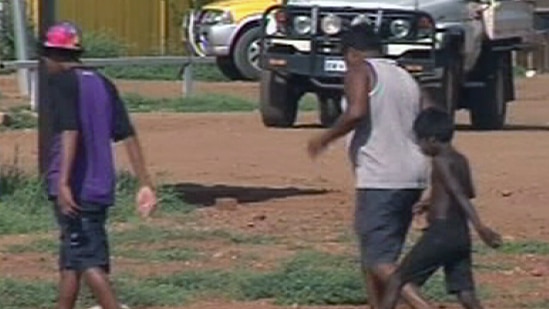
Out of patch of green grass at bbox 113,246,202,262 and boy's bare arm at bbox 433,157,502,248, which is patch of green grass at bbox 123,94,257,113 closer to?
patch of green grass at bbox 113,246,202,262

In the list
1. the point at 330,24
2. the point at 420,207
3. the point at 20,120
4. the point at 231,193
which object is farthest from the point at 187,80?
the point at 420,207

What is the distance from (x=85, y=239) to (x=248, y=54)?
72.3 feet

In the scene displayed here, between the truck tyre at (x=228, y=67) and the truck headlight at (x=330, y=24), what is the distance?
9613mm

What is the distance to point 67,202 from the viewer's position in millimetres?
9258

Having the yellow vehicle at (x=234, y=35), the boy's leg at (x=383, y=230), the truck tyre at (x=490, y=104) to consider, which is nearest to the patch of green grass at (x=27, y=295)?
the boy's leg at (x=383, y=230)

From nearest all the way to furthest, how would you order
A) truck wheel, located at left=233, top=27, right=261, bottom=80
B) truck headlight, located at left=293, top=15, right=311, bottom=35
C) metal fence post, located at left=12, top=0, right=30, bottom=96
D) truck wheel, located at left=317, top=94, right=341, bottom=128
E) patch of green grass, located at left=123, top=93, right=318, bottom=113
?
1. truck headlight, located at left=293, top=15, right=311, bottom=35
2. truck wheel, located at left=317, top=94, right=341, bottom=128
3. patch of green grass, located at left=123, top=93, right=318, bottom=113
4. metal fence post, located at left=12, top=0, right=30, bottom=96
5. truck wheel, located at left=233, top=27, right=261, bottom=80

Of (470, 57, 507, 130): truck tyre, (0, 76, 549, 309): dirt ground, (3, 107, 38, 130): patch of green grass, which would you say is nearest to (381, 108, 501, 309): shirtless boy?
(0, 76, 549, 309): dirt ground

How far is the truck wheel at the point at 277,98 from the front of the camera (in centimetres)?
2272

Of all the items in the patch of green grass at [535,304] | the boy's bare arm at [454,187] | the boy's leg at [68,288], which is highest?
the boy's bare arm at [454,187]

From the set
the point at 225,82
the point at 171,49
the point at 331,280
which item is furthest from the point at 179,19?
the point at 331,280

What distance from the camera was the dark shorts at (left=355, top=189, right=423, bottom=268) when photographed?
966cm

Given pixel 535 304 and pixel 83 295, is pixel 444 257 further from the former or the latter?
pixel 83 295

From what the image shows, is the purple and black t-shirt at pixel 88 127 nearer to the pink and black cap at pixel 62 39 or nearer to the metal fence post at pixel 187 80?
the pink and black cap at pixel 62 39

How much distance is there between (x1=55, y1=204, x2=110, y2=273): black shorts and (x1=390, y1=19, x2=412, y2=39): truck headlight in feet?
40.4
